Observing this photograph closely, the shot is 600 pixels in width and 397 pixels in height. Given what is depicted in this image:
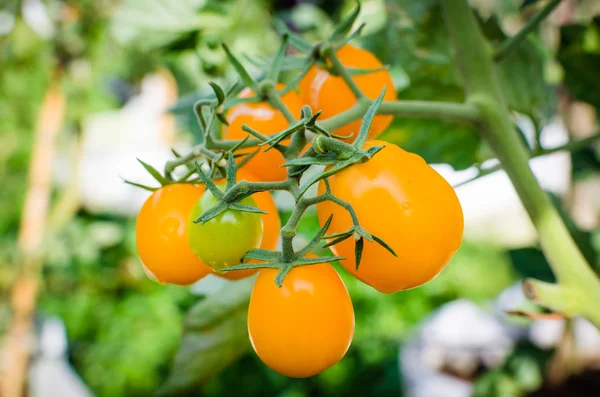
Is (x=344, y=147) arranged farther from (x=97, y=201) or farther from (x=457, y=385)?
(x=97, y=201)

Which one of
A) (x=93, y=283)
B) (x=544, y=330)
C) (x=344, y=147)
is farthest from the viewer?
(x=93, y=283)

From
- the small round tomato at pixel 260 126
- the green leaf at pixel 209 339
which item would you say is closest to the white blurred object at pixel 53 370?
the green leaf at pixel 209 339

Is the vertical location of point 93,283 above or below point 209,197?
below

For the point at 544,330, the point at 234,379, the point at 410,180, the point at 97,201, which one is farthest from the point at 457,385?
the point at 97,201

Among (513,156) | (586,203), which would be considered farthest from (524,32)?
(586,203)

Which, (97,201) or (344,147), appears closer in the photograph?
(344,147)

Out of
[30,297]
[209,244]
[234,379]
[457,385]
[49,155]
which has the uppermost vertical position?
[209,244]

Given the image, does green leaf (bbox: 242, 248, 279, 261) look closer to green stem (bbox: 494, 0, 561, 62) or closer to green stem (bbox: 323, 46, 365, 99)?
green stem (bbox: 323, 46, 365, 99)
